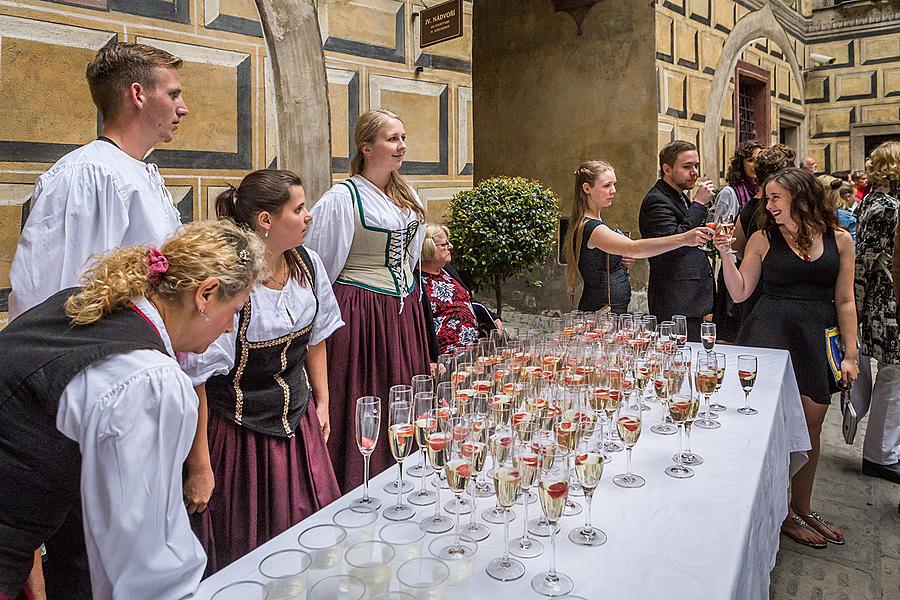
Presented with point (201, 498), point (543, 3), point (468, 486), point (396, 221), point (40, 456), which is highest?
point (543, 3)

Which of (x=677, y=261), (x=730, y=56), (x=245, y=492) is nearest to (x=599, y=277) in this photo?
(x=677, y=261)

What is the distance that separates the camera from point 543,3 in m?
8.09

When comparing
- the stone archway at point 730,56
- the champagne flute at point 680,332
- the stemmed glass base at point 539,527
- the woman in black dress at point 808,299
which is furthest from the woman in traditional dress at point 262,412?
the stone archway at point 730,56

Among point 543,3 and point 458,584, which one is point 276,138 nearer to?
point 458,584

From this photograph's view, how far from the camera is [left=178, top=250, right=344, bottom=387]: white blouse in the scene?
1.84 meters

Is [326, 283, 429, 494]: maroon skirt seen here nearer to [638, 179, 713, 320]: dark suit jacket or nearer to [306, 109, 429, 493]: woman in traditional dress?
[306, 109, 429, 493]: woman in traditional dress

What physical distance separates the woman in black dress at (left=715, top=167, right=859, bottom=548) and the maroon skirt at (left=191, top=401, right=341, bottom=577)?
2.30 meters

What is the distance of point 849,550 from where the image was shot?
300 centimetres

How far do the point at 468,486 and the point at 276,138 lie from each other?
121 inches

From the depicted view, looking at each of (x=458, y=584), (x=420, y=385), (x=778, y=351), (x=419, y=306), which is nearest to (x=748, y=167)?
(x=778, y=351)

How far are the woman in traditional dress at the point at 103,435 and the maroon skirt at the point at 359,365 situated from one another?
1.56m

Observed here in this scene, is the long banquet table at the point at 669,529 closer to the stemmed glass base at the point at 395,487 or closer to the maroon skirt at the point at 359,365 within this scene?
the stemmed glass base at the point at 395,487

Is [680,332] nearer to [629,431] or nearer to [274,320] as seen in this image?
[629,431]

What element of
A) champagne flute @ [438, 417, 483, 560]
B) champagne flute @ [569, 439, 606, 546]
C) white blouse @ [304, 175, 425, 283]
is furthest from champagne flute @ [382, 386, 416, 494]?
white blouse @ [304, 175, 425, 283]
